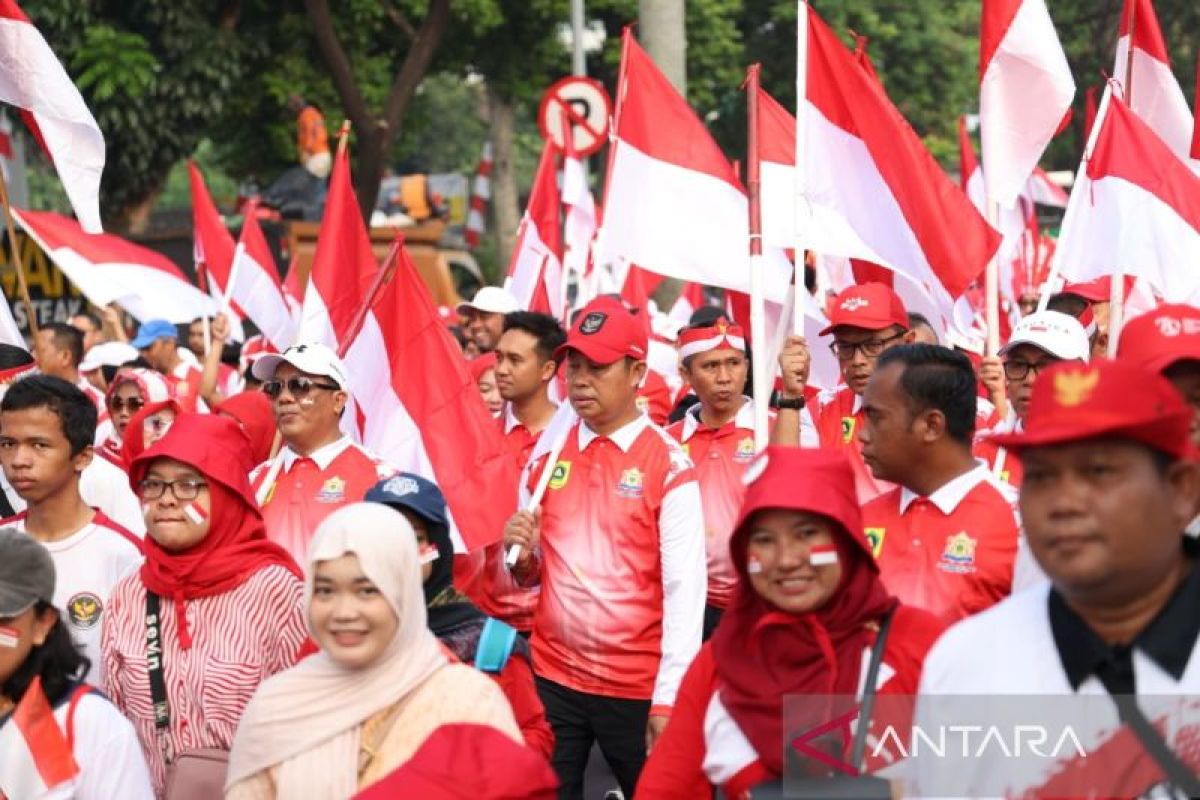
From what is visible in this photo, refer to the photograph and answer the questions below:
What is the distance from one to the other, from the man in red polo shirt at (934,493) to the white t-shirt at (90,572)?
7.45ft

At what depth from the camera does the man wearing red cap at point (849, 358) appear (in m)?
6.90

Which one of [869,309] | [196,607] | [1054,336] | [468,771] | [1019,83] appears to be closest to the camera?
[468,771]

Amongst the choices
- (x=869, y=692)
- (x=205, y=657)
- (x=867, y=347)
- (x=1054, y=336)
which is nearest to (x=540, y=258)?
(x=867, y=347)

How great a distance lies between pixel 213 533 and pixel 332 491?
1513 millimetres

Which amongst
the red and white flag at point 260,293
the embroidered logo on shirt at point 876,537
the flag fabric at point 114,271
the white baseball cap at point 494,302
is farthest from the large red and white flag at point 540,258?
the embroidered logo on shirt at point 876,537

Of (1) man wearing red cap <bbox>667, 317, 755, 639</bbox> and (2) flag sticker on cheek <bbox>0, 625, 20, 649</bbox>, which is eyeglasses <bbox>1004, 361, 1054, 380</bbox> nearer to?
(1) man wearing red cap <bbox>667, 317, 755, 639</bbox>

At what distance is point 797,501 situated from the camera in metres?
3.93

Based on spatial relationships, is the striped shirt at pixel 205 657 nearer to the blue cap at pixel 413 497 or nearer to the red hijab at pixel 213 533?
the red hijab at pixel 213 533

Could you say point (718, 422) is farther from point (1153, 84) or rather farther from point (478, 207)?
point (478, 207)

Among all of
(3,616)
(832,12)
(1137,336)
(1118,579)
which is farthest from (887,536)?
(832,12)

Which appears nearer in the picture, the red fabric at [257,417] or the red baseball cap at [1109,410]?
the red baseball cap at [1109,410]

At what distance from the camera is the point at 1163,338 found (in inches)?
168

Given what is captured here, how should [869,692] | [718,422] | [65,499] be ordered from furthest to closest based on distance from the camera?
1. [718,422]
2. [65,499]
3. [869,692]

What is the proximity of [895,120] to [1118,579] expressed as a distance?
14.9 feet
